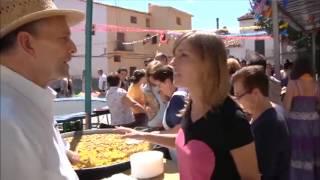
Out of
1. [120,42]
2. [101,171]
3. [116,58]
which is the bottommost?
[101,171]

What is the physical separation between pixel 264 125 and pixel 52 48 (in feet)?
4.69

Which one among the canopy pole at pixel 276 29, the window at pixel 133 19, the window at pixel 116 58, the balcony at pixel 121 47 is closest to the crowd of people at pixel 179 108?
the canopy pole at pixel 276 29

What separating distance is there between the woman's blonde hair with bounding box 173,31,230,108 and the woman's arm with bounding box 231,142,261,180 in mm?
228

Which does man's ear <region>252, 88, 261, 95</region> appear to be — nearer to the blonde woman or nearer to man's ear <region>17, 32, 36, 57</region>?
the blonde woman

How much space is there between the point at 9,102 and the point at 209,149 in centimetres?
82

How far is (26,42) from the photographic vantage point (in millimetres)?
1194

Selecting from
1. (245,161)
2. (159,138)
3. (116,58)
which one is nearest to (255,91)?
(159,138)

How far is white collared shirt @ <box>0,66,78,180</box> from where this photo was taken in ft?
3.27

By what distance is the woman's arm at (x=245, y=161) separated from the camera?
5.22 feet

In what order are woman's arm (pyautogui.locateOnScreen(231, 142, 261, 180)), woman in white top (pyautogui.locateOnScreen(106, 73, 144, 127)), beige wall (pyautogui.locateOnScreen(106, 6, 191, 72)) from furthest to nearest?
beige wall (pyautogui.locateOnScreen(106, 6, 191, 72))
woman in white top (pyautogui.locateOnScreen(106, 73, 144, 127))
woman's arm (pyautogui.locateOnScreen(231, 142, 261, 180))

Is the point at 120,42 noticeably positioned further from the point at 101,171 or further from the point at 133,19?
the point at 101,171

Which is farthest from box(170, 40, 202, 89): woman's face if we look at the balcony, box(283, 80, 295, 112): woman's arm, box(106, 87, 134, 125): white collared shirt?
the balcony

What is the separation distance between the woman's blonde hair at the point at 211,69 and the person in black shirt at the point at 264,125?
2.31 ft

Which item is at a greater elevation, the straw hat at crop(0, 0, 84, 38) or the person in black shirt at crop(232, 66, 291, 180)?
the straw hat at crop(0, 0, 84, 38)
